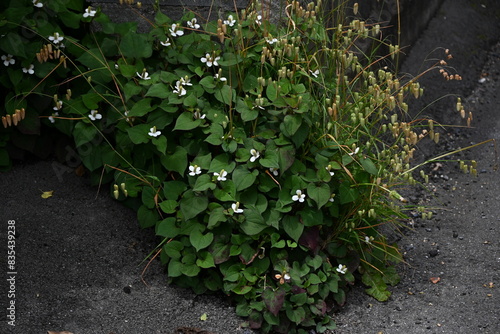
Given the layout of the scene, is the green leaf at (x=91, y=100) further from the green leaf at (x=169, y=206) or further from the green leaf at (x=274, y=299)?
the green leaf at (x=274, y=299)

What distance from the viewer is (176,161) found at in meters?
3.61

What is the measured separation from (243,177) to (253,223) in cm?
21

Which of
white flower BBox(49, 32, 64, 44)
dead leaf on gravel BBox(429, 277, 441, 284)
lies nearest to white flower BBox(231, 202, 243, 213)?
dead leaf on gravel BBox(429, 277, 441, 284)

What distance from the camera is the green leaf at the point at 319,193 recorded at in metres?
3.44

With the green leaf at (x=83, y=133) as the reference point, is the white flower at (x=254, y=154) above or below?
above

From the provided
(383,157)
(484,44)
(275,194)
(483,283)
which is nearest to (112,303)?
(275,194)

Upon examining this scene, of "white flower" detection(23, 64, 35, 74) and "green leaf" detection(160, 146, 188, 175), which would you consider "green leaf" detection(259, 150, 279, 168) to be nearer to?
"green leaf" detection(160, 146, 188, 175)

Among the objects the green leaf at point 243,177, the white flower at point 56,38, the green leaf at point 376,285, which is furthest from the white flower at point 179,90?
the green leaf at point 376,285

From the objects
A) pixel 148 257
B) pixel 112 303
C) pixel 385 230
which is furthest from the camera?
pixel 385 230

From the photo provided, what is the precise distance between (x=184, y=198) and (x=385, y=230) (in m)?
1.22

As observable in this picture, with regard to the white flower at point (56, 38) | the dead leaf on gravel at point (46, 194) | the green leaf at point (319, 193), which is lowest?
the dead leaf on gravel at point (46, 194)

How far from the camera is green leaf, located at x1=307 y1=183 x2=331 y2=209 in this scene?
11.3ft

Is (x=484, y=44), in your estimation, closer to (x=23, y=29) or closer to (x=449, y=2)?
(x=449, y=2)

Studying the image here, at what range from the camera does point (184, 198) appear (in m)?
3.51
